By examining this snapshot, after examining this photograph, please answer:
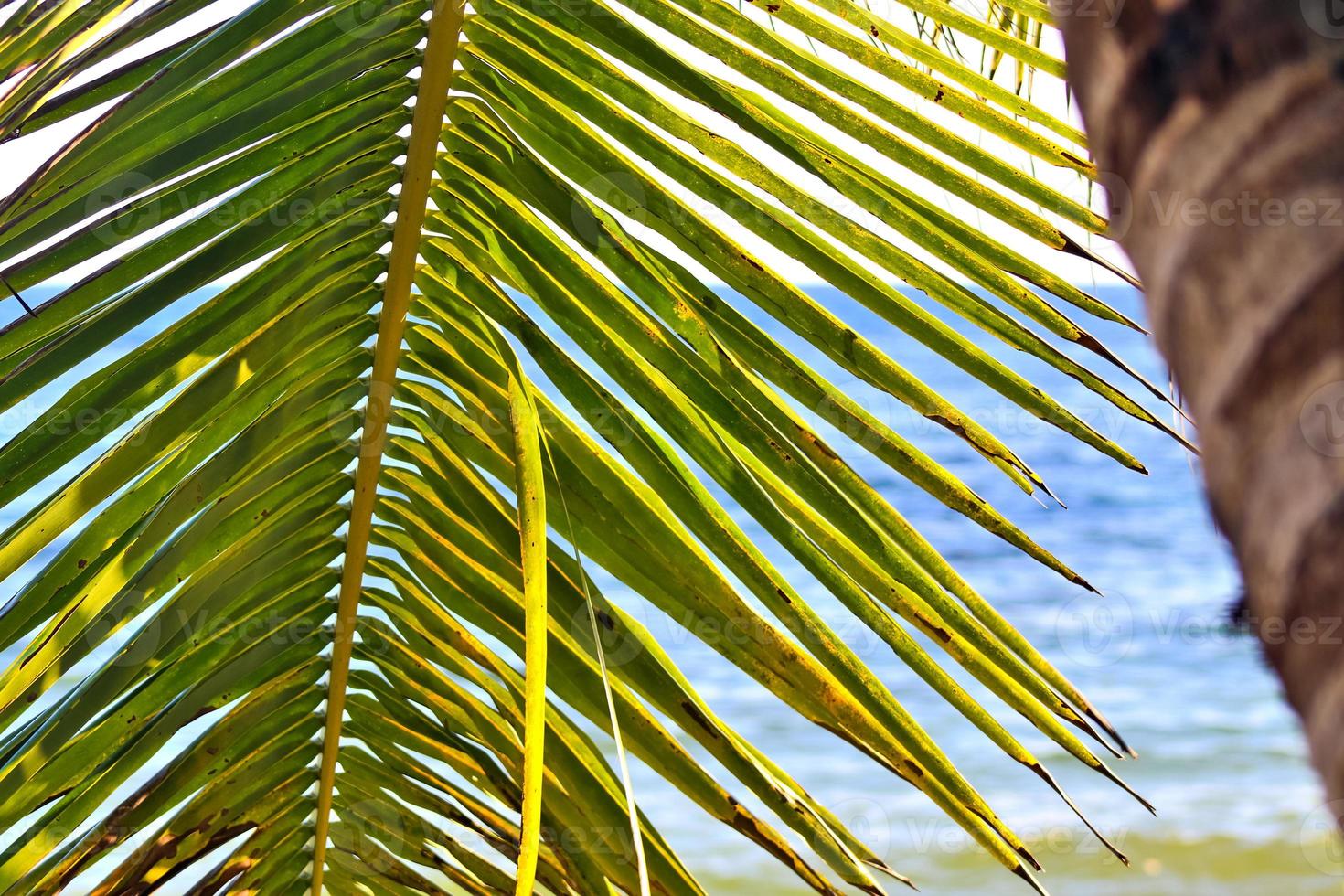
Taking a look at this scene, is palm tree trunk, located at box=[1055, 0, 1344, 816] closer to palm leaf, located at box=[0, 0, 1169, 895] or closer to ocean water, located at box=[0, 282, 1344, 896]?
palm leaf, located at box=[0, 0, 1169, 895]

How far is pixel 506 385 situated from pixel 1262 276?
0.54m

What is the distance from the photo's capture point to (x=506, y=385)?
0.66m

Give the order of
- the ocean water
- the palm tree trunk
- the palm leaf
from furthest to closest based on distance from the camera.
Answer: the ocean water
the palm leaf
the palm tree trunk

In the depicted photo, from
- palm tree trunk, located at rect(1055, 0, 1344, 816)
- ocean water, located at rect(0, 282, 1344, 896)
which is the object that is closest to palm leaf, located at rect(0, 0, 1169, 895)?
palm tree trunk, located at rect(1055, 0, 1344, 816)

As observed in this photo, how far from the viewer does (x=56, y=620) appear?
23.3 inches

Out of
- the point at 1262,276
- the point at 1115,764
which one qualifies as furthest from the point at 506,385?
the point at 1115,764

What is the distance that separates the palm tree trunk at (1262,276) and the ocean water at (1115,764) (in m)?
1.52

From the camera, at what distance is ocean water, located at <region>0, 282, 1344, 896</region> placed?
11.1 feet

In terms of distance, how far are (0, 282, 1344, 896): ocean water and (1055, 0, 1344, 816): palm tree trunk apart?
152 cm

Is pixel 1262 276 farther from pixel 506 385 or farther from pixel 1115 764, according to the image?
pixel 1115 764

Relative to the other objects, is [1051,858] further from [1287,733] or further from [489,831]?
[489,831]

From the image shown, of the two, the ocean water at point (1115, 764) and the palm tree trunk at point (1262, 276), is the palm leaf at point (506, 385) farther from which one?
the ocean water at point (1115, 764)

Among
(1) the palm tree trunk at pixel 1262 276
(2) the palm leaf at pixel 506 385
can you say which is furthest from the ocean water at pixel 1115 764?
(1) the palm tree trunk at pixel 1262 276

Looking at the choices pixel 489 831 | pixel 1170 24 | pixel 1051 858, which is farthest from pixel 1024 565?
pixel 1170 24
